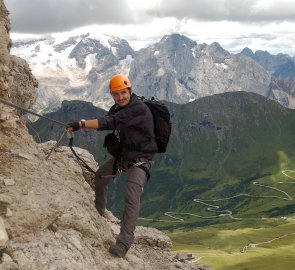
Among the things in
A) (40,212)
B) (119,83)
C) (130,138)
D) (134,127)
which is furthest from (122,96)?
(40,212)

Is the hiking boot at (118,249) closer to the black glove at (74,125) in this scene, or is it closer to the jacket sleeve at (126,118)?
the jacket sleeve at (126,118)

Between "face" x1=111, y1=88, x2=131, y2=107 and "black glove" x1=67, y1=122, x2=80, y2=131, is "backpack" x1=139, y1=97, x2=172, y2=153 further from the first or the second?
"black glove" x1=67, y1=122, x2=80, y2=131

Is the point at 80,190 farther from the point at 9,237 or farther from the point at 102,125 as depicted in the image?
the point at 9,237

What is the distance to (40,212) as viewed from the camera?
50.3 ft

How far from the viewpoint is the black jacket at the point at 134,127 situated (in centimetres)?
1698

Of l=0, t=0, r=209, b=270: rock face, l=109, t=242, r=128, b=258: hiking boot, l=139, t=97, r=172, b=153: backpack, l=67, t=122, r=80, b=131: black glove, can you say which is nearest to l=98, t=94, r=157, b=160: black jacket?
l=139, t=97, r=172, b=153: backpack

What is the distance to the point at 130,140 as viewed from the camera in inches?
686

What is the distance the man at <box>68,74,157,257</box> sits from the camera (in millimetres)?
17000

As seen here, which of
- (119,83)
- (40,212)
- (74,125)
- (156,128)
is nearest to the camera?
(40,212)

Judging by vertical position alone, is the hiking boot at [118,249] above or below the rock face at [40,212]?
below

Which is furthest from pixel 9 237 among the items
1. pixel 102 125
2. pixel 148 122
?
pixel 148 122

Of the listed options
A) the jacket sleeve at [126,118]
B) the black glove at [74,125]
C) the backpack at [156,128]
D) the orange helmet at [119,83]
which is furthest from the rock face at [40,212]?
the orange helmet at [119,83]

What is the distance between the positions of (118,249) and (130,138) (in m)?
4.49

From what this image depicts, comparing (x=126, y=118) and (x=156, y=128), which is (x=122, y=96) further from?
(x=156, y=128)
